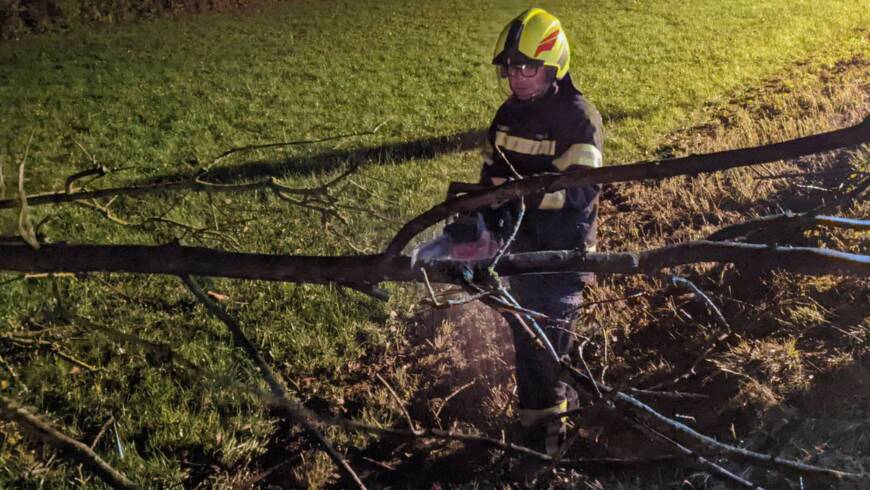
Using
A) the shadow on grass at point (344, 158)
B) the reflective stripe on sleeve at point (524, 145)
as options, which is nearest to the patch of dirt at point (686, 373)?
the reflective stripe on sleeve at point (524, 145)

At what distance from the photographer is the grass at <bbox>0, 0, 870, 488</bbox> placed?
3.37 meters

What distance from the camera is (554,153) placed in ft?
10.1

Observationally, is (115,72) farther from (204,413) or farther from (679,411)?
(679,411)

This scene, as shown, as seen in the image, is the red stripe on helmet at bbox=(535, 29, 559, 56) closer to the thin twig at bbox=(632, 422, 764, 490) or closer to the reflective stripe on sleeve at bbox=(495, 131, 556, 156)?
the reflective stripe on sleeve at bbox=(495, 131, 556, 156)

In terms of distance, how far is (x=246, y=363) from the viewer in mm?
3807

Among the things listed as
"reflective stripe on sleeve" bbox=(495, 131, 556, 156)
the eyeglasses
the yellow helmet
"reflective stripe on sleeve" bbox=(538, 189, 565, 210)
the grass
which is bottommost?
the grass

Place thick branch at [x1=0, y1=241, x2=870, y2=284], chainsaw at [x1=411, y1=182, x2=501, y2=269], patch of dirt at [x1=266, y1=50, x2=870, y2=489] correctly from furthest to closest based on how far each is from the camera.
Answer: chainsaw at [x1=411, y1=182, x2=501, y2=269]
patch of dirt at [x1=266, y1=50, x2=870, y2=489]
thick branch at [x1=0, y1=241, x2=870, y2=284]

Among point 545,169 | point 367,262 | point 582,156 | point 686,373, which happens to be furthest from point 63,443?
point 545,169

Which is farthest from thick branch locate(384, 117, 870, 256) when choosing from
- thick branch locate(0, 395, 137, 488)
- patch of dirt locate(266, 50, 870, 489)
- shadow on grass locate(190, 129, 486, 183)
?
shadow on grass locate(190, 129, 486, 183)

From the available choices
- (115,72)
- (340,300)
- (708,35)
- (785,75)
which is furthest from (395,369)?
(708,35)

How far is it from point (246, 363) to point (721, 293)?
2.68 metres

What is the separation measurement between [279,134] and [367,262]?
21.9 feet

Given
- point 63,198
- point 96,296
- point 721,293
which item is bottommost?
point 96,296

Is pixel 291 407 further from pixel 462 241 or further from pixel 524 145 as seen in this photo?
pixel 524 145
